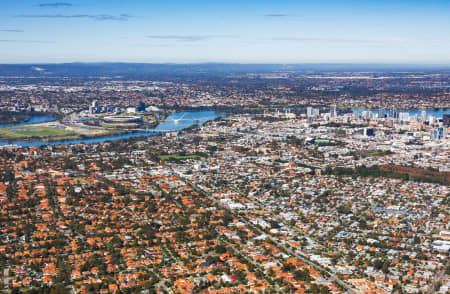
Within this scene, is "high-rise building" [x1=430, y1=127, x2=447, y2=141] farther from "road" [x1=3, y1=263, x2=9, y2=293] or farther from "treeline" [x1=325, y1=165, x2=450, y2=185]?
"road" [x1=3, y1=263, x2=9, y2=293]

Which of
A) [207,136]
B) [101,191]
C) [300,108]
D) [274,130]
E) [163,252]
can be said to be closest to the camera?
[163,252]

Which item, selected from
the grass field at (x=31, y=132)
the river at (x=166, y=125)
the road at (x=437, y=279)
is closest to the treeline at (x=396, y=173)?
the road at (x=437, y=279)

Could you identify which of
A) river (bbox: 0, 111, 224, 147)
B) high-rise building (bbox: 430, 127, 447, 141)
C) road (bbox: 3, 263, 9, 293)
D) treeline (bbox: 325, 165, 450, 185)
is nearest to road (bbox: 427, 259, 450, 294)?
treeline (bbox: 325, 165, 450, 185)

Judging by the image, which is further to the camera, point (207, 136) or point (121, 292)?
point (207, 136)

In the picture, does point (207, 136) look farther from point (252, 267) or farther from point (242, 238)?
point (252, 267)

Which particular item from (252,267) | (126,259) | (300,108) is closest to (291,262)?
(252,267)

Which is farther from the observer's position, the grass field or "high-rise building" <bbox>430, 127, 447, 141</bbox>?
the grass field

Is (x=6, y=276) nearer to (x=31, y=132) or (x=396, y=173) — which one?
(x=396, y=173)
